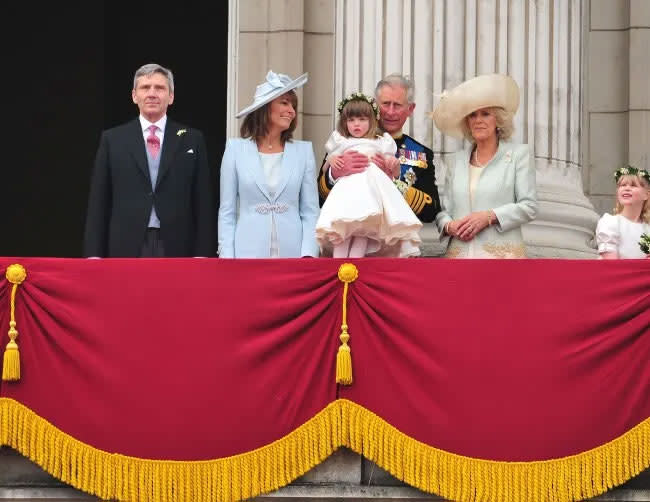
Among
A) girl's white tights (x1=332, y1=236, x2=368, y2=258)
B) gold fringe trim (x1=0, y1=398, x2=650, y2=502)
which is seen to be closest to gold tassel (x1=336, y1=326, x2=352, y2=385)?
gold fringe trim (x1=0, y1=398, x2=650, y2=502)

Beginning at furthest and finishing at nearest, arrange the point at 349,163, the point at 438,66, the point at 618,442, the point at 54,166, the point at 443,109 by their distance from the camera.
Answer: the point at 54,166, the point at 438,66, the point at 443,109, the point at 349,163, the point at 618,442

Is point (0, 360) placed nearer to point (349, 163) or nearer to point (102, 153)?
point (102, 153)

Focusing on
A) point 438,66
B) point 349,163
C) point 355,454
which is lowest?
point 355,454

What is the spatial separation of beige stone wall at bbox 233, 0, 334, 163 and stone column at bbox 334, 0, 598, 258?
80 centimetres

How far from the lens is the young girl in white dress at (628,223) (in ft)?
32.7

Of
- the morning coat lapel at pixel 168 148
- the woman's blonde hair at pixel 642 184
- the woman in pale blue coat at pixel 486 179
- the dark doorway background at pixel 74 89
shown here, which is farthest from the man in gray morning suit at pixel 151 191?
the dark doorway background at pixel 74 89

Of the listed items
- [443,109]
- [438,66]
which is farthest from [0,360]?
[438,66]

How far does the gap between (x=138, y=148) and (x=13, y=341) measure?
4.66 ft

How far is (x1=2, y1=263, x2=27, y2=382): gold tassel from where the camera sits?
9148mm

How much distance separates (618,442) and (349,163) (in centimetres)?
201

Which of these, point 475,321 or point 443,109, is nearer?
point 475,321

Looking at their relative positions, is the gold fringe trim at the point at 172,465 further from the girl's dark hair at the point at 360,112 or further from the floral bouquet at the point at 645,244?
the floral bouquet at the point at 645,244

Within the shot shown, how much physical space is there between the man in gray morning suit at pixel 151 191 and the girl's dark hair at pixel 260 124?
10.5 inches

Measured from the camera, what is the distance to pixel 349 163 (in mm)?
9734
